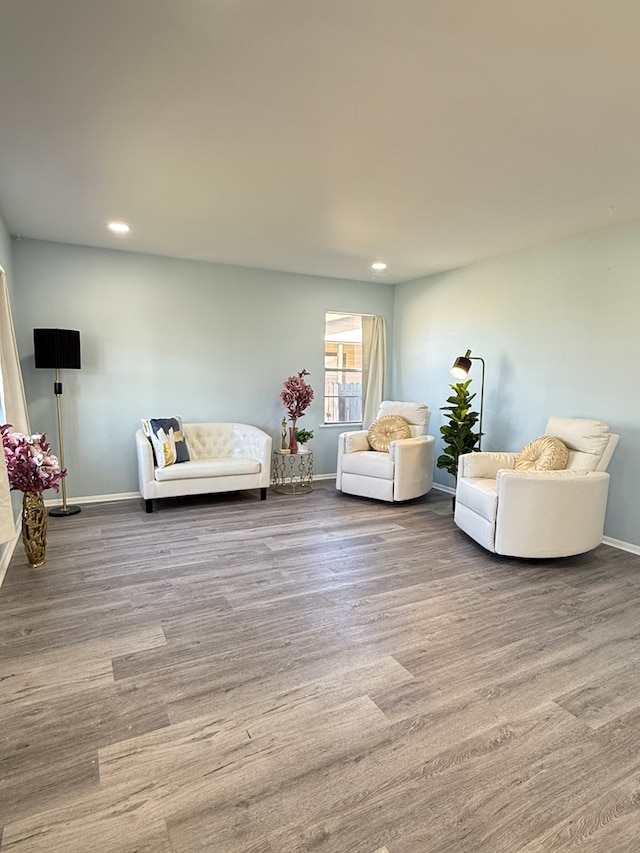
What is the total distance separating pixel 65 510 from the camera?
14.6ft

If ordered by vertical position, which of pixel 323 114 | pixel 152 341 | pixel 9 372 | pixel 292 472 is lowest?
→ pixel 292 472

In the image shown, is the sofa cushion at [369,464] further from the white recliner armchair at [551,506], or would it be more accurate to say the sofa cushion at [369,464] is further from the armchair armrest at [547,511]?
the armchair armrest at [547,511]

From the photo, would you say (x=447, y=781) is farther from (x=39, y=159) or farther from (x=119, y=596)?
(x=39, y=159)

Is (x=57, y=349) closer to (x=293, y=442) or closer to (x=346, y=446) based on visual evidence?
(x=293, y=442)

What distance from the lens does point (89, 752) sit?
5.51 ft

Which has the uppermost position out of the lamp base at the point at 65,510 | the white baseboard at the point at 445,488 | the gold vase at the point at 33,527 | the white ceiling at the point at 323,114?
the white ceiling at the point at 323,114

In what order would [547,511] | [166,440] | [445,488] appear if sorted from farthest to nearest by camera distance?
[445,488] < [166,440] < [547,511]

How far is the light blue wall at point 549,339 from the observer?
376cm

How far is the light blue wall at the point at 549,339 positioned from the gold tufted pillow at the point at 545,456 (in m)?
0.52

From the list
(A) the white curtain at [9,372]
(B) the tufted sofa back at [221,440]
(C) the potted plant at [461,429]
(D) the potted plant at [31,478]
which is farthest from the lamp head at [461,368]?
(A) the white curtain at [9,372]

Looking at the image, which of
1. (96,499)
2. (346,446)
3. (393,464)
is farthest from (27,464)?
(393,464)

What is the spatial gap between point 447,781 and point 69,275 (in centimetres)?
495

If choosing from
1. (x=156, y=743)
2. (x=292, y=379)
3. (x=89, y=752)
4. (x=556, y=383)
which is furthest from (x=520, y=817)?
(x=292, y=379)

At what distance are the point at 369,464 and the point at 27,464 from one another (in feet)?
10.2
